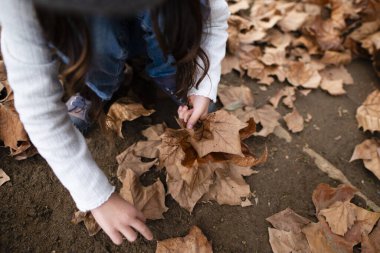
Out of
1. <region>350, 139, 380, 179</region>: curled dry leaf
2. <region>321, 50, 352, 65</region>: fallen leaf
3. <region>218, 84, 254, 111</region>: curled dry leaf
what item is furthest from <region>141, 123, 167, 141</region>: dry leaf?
<region>321, 50, 352, 65</region>: fallen leaf

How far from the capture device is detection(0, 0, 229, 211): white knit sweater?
638 mm

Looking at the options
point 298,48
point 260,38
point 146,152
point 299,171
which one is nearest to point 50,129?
point 146,152

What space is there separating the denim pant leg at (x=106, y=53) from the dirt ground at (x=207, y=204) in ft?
0.69

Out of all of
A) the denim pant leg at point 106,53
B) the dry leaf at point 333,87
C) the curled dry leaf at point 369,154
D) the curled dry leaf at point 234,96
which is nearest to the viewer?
the denim pant leg at point 106,53

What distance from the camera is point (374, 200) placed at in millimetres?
1124

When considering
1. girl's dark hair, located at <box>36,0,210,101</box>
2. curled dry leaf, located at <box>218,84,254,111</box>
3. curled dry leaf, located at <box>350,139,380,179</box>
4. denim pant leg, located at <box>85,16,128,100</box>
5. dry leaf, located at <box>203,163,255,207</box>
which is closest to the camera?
girl's dark hair, located at <box>36,0,210,101</box>

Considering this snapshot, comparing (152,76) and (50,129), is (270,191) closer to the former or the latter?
(152,76)

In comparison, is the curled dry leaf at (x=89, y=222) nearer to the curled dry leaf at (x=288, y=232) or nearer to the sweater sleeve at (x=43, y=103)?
the sweater sleeve at (x=43, y=103)

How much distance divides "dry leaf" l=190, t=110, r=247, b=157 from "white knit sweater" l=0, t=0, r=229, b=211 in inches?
11.3

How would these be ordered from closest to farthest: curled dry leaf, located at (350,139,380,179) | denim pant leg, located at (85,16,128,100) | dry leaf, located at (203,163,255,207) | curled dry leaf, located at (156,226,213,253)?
denim pant leg, located at (85,16,128,100) < curled dry leaf, located at (156,226,213,253) < dry leaf, located at (203,163,255,207) < curled dry leaf, located at (350,139,380,179)

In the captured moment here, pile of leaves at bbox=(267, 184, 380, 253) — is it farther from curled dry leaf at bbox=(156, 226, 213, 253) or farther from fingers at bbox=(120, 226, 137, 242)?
fingers at bbox=(120, 226, 137, 242)

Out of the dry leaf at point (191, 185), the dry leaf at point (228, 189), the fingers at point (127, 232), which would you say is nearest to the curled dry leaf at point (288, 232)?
the dry leaf at point (228, 189)

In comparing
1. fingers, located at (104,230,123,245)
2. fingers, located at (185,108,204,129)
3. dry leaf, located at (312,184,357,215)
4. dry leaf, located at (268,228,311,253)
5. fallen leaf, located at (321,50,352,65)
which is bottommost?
dry leaf, located at (268,228,311,253)

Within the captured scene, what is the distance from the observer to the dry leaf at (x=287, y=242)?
0.99m
